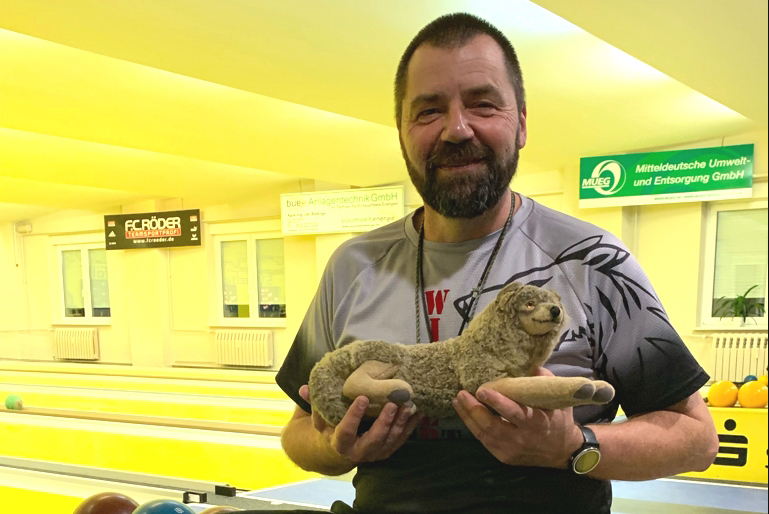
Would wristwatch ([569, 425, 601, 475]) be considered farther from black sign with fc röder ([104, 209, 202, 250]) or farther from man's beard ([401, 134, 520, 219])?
black sign with fc röder ([104, 209, 202, 250])

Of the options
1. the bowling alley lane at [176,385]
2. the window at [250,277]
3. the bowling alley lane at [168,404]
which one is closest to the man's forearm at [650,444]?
the window at [250,277]

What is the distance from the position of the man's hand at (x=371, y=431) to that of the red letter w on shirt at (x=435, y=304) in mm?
219

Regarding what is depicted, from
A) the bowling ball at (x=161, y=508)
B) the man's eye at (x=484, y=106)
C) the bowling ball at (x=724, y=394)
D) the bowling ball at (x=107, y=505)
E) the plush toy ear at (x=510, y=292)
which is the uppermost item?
the man's eye at (x=484, y=106)

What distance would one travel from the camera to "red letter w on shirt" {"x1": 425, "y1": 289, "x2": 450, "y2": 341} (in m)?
1.03

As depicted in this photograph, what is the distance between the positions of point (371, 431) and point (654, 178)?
12.6ft

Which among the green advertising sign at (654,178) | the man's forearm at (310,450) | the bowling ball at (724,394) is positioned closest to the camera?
the man's forearm at (310,450)

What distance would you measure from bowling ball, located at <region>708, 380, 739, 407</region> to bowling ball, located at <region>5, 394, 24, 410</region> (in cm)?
569

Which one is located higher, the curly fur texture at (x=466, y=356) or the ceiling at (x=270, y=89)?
the ceiling at (x=270, y=89)

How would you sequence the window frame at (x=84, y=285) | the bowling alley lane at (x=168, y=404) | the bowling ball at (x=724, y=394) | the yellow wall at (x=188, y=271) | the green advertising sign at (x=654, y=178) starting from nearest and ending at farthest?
the green advertising sign at (x=654, y=178), the yellow wall at (x=188, y=271), the window frame at (x=84, y=285), the bowling ball at (x=724, y=394), the bowling alley lane at (x=168, y=404)

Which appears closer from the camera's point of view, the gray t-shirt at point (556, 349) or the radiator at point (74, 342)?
the gray t-shirt at point (556, 349)

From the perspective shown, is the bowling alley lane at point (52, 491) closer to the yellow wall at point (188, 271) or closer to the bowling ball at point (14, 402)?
the yellow wall at point (188, 271)

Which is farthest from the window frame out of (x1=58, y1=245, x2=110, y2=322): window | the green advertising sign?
the green advertising sign

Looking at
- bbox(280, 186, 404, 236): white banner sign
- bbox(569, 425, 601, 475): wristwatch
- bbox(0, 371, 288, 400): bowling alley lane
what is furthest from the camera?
bbox(0, 371, 288, 400): bowling alley lane

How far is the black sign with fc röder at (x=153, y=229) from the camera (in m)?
4.01
